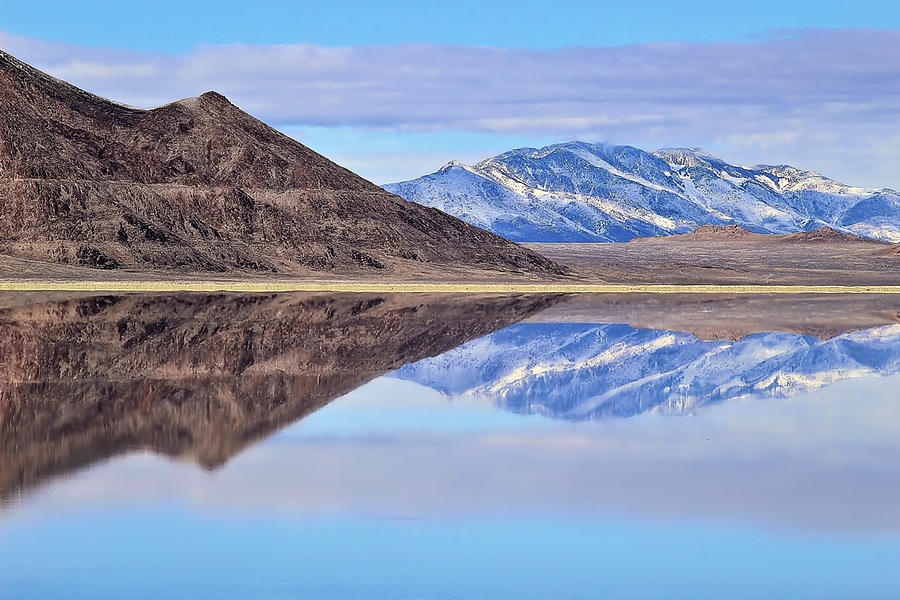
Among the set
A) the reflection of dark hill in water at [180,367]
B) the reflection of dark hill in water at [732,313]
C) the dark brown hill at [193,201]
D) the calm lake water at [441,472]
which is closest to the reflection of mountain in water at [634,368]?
the calm lake water at [441,472]

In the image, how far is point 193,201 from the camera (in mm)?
110875

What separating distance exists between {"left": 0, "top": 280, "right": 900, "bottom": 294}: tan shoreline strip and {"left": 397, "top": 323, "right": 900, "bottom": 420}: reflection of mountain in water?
118 ft

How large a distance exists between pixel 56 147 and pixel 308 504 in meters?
103

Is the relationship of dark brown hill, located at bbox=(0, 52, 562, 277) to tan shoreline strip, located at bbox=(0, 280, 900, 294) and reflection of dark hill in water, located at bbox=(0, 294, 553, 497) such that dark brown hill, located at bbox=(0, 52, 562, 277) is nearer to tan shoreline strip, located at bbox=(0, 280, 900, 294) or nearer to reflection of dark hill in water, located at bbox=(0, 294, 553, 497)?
tan shoreline strip, located at bbox=(0, 280, 900, 294)

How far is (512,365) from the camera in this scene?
29453 millimetres

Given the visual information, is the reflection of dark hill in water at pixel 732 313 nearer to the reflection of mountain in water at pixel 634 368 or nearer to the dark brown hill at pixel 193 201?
the reflection of mountain in water at pixel 634 368

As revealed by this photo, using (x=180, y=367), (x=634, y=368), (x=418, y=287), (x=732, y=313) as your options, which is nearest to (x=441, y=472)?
(x=180, y=367)

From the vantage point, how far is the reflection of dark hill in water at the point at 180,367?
17469mm

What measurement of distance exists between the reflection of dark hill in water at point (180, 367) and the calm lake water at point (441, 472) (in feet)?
0.35

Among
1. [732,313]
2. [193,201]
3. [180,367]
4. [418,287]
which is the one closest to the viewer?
[180,367]

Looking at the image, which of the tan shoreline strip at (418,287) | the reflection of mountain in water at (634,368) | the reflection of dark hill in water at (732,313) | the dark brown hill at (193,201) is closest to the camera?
the reflection of mountain in water at (634,368)

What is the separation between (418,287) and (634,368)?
55.2 meters

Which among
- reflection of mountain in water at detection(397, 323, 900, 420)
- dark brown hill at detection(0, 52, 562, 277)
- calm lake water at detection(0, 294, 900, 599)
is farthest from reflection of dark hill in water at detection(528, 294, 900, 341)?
dark brown hill at detection(0, 52, 562, 277)

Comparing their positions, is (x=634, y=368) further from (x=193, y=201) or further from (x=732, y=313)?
(x=193, y=201)
